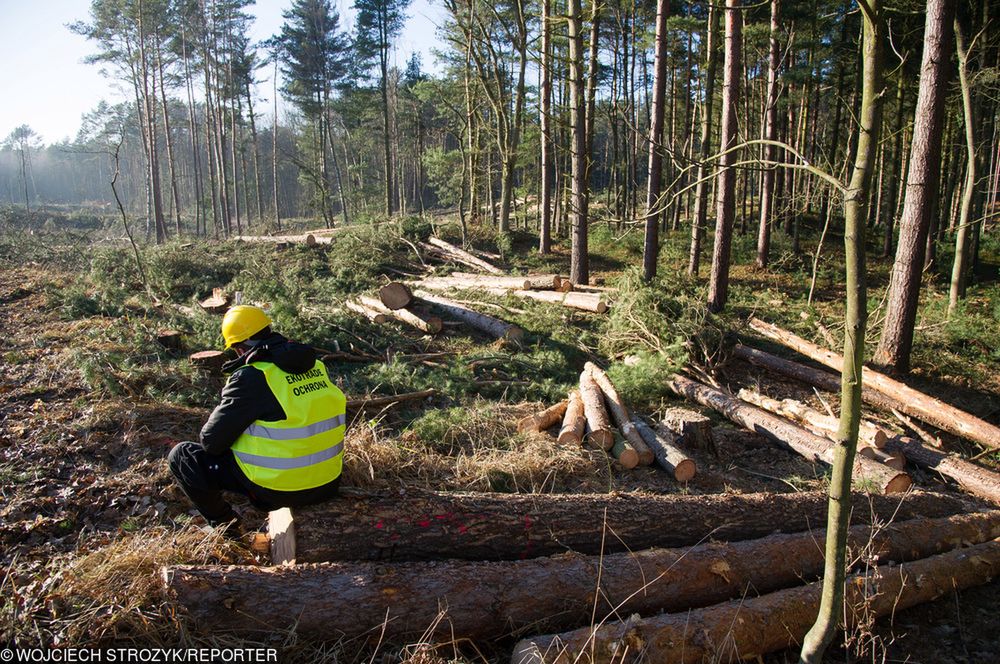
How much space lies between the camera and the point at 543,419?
6625 mm

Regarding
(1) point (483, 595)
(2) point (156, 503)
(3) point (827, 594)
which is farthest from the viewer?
(2) point (156, 503)

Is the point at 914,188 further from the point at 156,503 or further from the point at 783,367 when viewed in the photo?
the point at 156,503

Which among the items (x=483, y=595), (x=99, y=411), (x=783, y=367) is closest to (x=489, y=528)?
(x=483, y=595)

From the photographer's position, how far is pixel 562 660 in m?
2.94

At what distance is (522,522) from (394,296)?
291 inches

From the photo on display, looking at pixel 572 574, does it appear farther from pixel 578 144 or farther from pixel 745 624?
pixel 578 144

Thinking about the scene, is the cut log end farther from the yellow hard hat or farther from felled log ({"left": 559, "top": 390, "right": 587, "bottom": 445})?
the yellow hard hat

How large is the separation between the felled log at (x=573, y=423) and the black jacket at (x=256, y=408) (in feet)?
9.43

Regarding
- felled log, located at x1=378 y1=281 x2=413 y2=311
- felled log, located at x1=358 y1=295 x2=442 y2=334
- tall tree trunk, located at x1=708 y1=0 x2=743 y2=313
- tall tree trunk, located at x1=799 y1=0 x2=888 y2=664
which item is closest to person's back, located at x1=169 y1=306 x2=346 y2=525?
tall tree trunk, located at x1=799 y1=0 x2=888 y2=664

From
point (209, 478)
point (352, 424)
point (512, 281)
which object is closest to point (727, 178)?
point (512, 281)

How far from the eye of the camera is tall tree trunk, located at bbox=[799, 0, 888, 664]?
2.22 meters

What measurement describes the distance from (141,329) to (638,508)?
7609 millimetres

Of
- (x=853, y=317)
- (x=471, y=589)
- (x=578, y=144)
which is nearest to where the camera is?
(x=853, y=317)

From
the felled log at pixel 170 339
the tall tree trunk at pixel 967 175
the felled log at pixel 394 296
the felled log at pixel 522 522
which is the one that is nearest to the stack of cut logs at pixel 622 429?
the felled log at pixel 522 522
